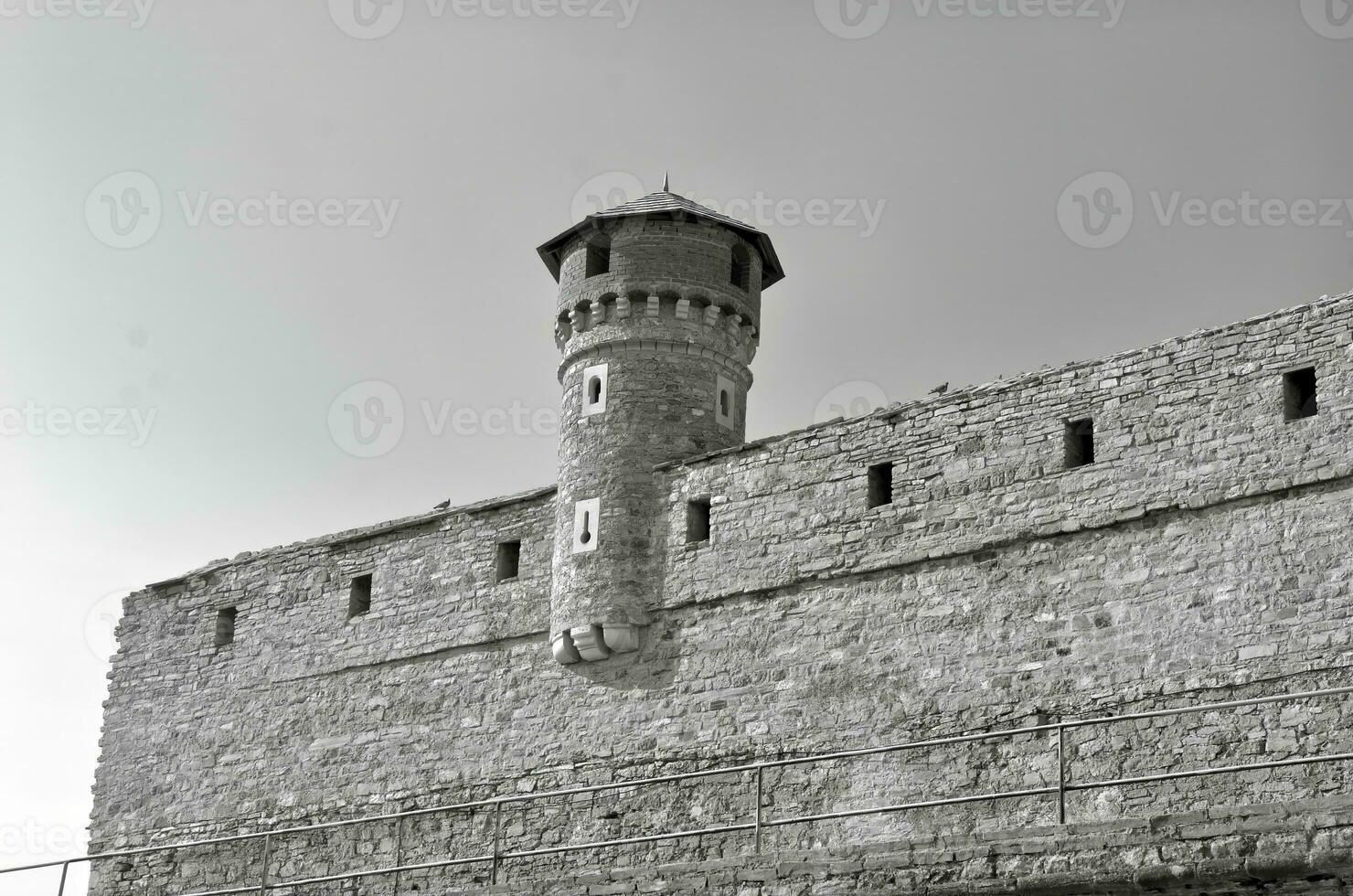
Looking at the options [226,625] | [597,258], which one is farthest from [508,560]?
[226,625]

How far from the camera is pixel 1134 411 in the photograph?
19672mm

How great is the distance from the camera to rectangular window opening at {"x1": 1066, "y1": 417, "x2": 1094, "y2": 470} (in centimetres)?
2008

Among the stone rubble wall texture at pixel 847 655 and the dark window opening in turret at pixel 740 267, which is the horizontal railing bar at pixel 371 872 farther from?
the dark window opening in turret at pixel 740 267

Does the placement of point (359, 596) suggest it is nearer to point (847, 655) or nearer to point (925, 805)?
point (847, 655)

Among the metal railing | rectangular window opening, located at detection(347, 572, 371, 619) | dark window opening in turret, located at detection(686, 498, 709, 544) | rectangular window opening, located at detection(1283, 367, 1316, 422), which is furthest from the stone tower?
rectangular window opening, located at detection(1283, 367, 1316, 422)

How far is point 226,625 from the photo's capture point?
27.3 m

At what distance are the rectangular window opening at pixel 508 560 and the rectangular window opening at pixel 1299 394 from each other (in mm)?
10204

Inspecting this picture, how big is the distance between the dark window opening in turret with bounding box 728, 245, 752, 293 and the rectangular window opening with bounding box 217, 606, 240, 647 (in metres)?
8.78

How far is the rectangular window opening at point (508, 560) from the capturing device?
24.6 metres

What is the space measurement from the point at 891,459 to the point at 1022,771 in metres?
4.12

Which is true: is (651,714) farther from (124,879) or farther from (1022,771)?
(124,879)

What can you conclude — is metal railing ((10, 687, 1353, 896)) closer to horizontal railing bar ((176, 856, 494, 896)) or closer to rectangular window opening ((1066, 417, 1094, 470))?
horizontal railing bar ((176, 856, 494, 896))

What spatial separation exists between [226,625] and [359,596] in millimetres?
2597

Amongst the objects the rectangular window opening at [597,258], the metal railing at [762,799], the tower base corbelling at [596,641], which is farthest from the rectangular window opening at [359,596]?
the rectangular window opening at [597,258]
